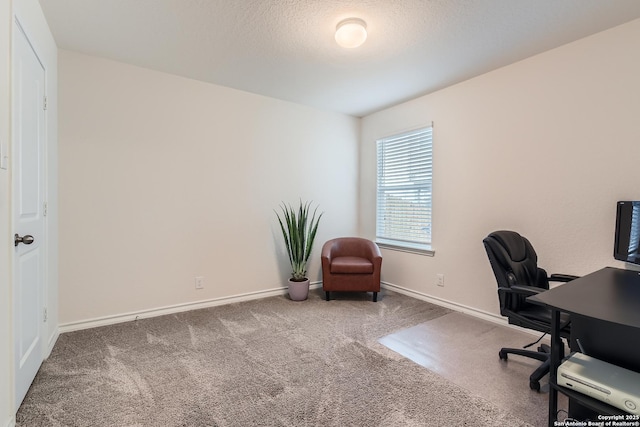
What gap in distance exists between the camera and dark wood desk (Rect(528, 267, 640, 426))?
1.23 m

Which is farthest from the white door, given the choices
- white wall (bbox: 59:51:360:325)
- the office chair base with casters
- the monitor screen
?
the monitor screen

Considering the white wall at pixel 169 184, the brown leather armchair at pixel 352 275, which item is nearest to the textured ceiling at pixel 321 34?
the white wall at pixel 169 184

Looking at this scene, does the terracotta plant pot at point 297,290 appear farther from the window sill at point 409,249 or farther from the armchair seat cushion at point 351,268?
the window sill at point 409,249

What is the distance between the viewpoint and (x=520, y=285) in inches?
77.7

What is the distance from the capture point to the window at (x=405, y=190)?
354 centimetres

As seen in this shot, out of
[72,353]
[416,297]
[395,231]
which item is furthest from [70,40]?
[416,297]

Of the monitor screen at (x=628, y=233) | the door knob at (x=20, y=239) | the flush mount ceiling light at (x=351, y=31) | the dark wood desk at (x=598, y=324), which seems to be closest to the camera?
the dark wood desk at (x=598, y=324)

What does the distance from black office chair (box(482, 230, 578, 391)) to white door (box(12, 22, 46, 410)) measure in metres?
2.78

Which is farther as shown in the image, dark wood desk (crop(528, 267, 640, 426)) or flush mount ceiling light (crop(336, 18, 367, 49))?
flush mount ceiling light (crop(336, 18, 367, 49))

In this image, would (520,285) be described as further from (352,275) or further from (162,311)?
(162,311)

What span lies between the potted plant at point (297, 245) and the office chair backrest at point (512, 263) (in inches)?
79.3

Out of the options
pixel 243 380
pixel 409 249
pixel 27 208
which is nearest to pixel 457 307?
pixel 409 249

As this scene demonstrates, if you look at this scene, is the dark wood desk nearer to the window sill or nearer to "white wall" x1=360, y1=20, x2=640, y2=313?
"white wall" x1=360, y1=20, x2=640, y2=313

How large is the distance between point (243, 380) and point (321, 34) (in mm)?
2481
